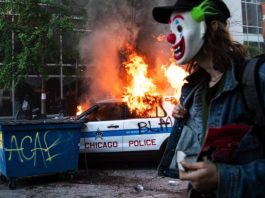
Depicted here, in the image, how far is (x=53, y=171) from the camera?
26.7 feet

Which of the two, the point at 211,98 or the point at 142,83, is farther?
the point at 142,83

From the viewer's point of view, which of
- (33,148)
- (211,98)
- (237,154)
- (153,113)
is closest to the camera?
(237,154)

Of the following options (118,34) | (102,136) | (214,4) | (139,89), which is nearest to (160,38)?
(118,34)

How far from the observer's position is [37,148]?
7.95 m

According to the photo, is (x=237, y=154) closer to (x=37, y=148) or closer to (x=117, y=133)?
(x=37, y=148)

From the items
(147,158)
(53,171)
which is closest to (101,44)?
(147,158)

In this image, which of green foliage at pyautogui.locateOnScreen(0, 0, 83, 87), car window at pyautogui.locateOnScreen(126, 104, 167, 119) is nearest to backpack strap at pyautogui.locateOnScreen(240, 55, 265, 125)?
car window at pyautogui.locateOnScreen(126, 104, 167, 119)

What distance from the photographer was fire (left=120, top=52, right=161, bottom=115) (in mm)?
9633

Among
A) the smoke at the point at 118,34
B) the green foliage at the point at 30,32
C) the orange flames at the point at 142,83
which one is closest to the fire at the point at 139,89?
the orange flames at the point at 142,83

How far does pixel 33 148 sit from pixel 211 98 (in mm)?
6564

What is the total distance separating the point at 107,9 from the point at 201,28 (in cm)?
1349

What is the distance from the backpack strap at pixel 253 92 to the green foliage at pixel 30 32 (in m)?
16.1

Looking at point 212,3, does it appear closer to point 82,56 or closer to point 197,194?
point 197,194

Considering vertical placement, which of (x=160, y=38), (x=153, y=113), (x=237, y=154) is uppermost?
(x=160, y=38)
